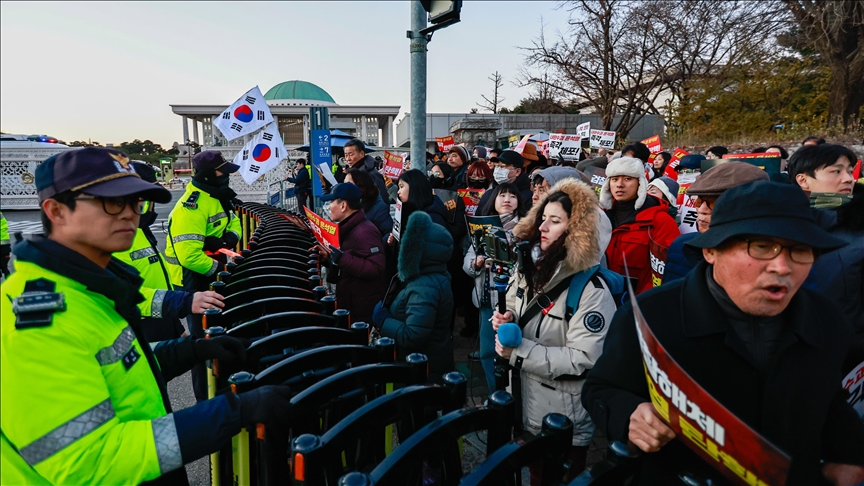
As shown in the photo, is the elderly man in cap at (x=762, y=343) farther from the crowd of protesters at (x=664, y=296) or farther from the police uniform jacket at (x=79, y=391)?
the police uniform jacket at (x=79, y=391)

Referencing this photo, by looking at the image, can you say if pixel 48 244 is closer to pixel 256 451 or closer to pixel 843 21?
pixel 256 451

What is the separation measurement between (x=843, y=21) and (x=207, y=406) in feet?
58.0

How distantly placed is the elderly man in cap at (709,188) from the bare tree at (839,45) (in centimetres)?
1412

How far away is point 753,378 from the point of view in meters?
1.42

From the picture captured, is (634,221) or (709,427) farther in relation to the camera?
(634,221)

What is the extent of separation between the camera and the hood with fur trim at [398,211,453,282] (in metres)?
3.08

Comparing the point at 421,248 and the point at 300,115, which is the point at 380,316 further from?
the point at 300,115

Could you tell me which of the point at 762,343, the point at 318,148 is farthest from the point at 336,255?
the point at 318,148

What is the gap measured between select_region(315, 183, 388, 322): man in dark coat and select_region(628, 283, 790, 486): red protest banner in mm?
2939

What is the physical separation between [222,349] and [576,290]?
166 cm

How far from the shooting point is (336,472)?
1586 mm

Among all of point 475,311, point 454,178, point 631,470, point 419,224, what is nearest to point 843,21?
point 454,178

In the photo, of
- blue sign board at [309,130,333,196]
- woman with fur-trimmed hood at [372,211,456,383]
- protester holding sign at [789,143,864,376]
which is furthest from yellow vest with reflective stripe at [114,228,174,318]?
protester holding sign at [789,143,864,376]

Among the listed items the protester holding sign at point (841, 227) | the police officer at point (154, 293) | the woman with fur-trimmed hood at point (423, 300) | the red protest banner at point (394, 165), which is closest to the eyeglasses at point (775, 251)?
the protester holding sign at point (841, 227)
